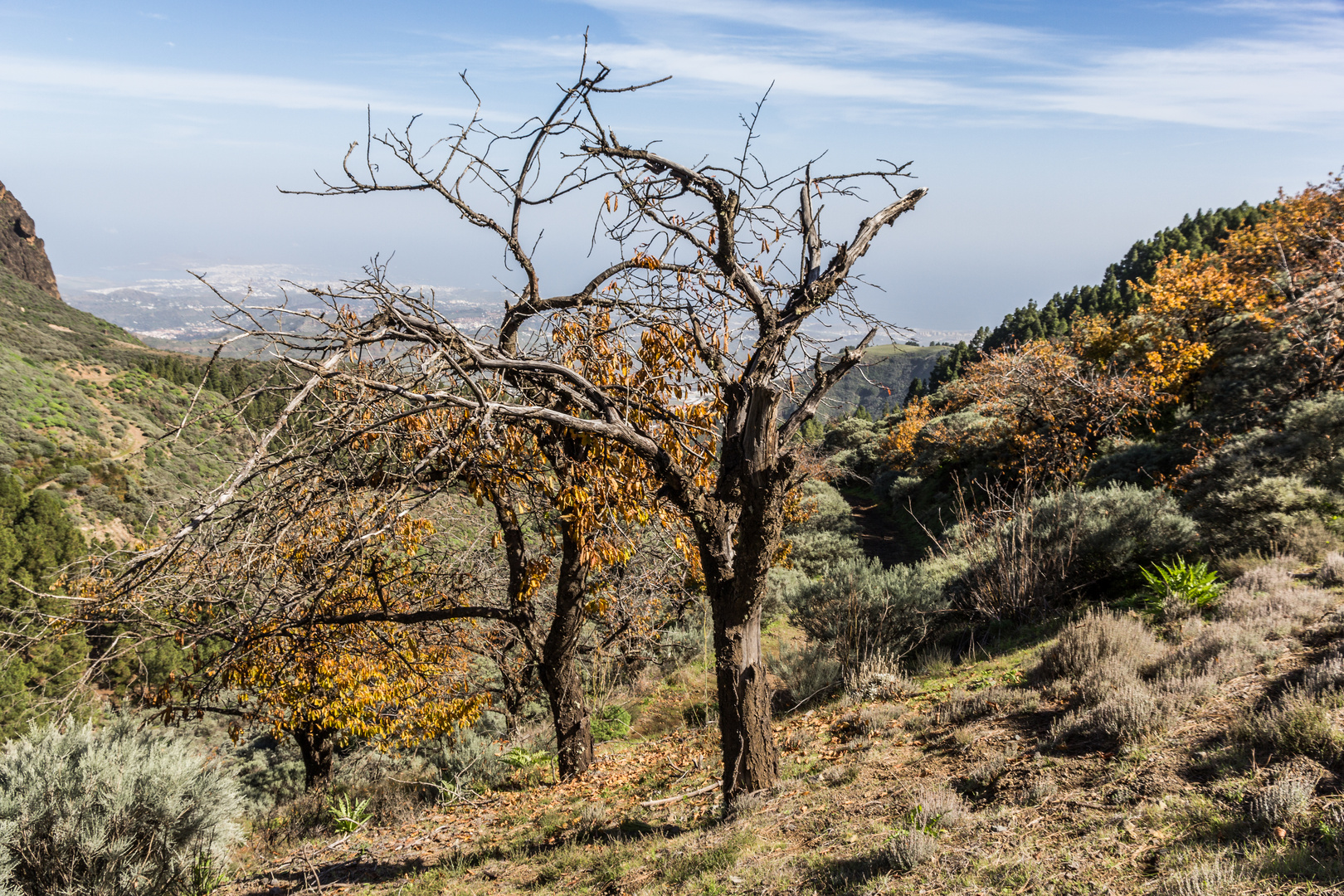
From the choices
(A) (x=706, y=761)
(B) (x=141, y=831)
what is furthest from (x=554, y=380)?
(B) (x=141, y=831)

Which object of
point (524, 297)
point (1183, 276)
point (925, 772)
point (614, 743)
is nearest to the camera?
point (925, 772)

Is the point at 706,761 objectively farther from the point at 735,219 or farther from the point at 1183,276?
the point at 1183,276

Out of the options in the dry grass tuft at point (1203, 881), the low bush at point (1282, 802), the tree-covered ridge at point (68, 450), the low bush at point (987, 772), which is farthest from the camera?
the tree-covered ridge at point (68, 450)

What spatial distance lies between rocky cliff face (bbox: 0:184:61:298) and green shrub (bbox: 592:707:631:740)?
11695 cm

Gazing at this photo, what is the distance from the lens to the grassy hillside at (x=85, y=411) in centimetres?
4091

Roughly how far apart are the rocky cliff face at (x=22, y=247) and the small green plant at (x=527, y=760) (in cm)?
11726

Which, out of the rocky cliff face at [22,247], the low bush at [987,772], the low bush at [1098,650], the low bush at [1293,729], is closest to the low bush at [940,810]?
the low bush at [987,772]

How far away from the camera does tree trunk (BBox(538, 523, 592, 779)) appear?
677 centimetres

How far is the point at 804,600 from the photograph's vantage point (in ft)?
35.2

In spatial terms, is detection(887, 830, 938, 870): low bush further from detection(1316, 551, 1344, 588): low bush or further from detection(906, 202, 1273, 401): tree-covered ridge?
detection(906, 202, 1273, 401): tree-covered ridge

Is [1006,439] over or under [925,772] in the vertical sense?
over

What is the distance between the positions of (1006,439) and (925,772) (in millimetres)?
20426

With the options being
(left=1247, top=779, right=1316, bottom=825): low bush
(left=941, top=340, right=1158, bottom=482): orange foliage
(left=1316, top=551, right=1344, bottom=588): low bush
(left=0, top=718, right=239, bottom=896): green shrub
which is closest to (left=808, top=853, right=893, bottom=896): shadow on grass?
(left=1247, top=779, right=1316, bottom=825): low bush

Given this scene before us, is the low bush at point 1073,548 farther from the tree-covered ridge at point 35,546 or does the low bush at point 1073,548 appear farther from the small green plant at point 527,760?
the tree-covered ridge at point 35,546
